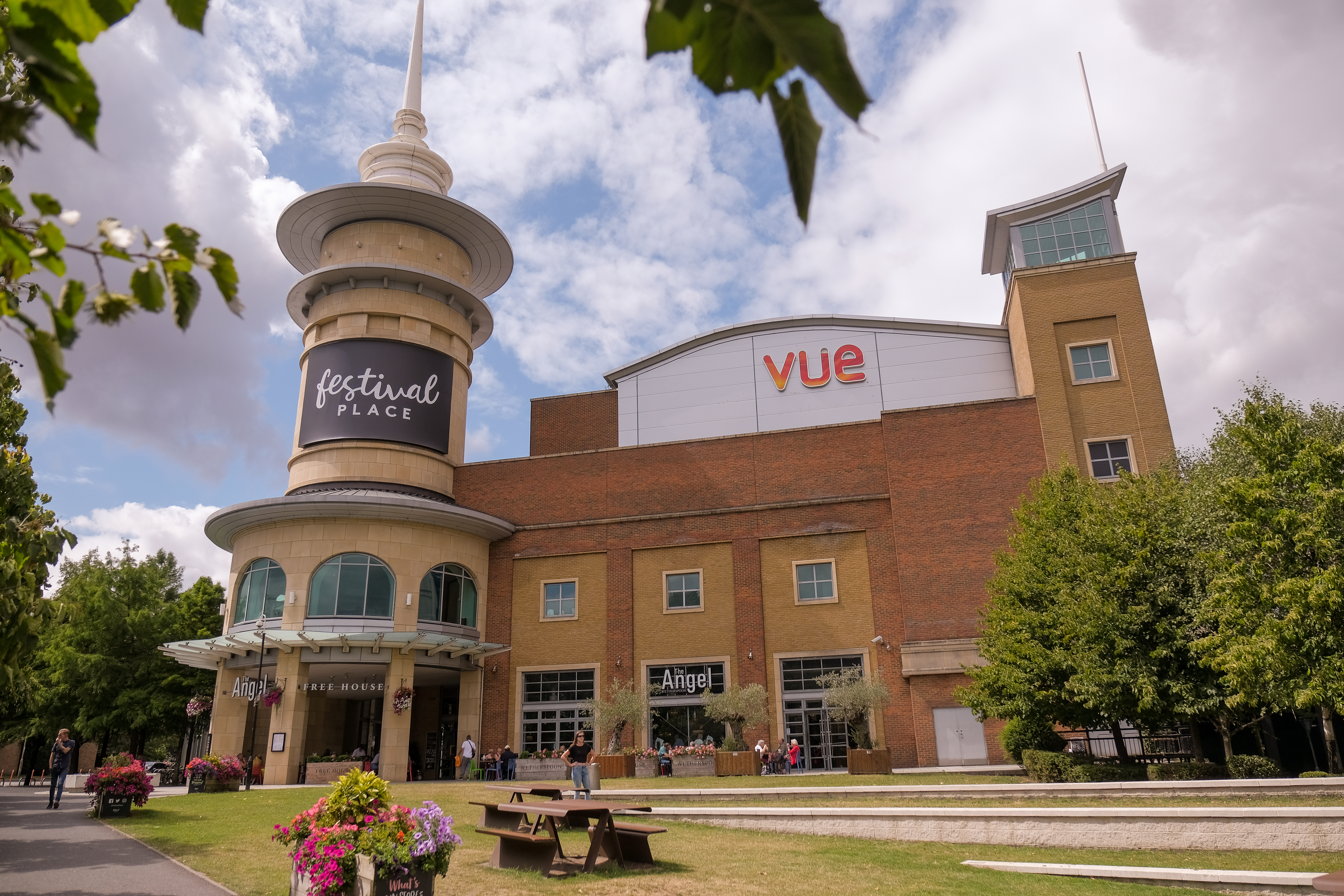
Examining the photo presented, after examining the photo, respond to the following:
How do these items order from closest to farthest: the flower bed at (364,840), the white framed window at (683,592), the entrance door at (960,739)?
the flower bed at (364,840)
the entrance door at (960,739)
the white framed window at (683,592)

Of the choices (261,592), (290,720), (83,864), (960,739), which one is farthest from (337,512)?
(960,739)

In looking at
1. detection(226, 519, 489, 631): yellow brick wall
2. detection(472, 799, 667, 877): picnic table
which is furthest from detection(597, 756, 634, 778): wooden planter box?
detection(472, 799, 667, 877): picnic table

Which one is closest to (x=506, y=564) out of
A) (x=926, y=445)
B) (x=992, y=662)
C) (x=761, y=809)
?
(x=926, y=445)

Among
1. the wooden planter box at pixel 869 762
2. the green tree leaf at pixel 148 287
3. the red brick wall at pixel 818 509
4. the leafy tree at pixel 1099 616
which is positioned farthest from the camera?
the red brick wall at pixel 818 509

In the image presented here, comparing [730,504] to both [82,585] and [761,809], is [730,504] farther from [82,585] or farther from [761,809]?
[82,585]

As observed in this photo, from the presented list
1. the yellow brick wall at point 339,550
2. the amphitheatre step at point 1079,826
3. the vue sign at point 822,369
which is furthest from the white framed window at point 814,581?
the amphitheatre step at point 1079,826

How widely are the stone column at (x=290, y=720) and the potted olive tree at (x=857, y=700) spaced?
17588 mm

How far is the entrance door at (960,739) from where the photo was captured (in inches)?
1157

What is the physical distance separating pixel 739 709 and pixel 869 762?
Result: 4.76 metres

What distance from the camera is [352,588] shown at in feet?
107

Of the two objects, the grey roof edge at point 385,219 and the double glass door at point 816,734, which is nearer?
the double glass door at point 816,734

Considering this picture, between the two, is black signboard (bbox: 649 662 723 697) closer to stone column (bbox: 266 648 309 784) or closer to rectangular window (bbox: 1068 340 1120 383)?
stone column (bbox: 266 648 309 784)

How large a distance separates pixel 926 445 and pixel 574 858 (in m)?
24.4

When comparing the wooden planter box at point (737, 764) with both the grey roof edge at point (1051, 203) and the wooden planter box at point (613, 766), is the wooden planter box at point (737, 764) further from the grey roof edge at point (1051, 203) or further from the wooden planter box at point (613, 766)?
the grey roof edge at point (1051, 203)
